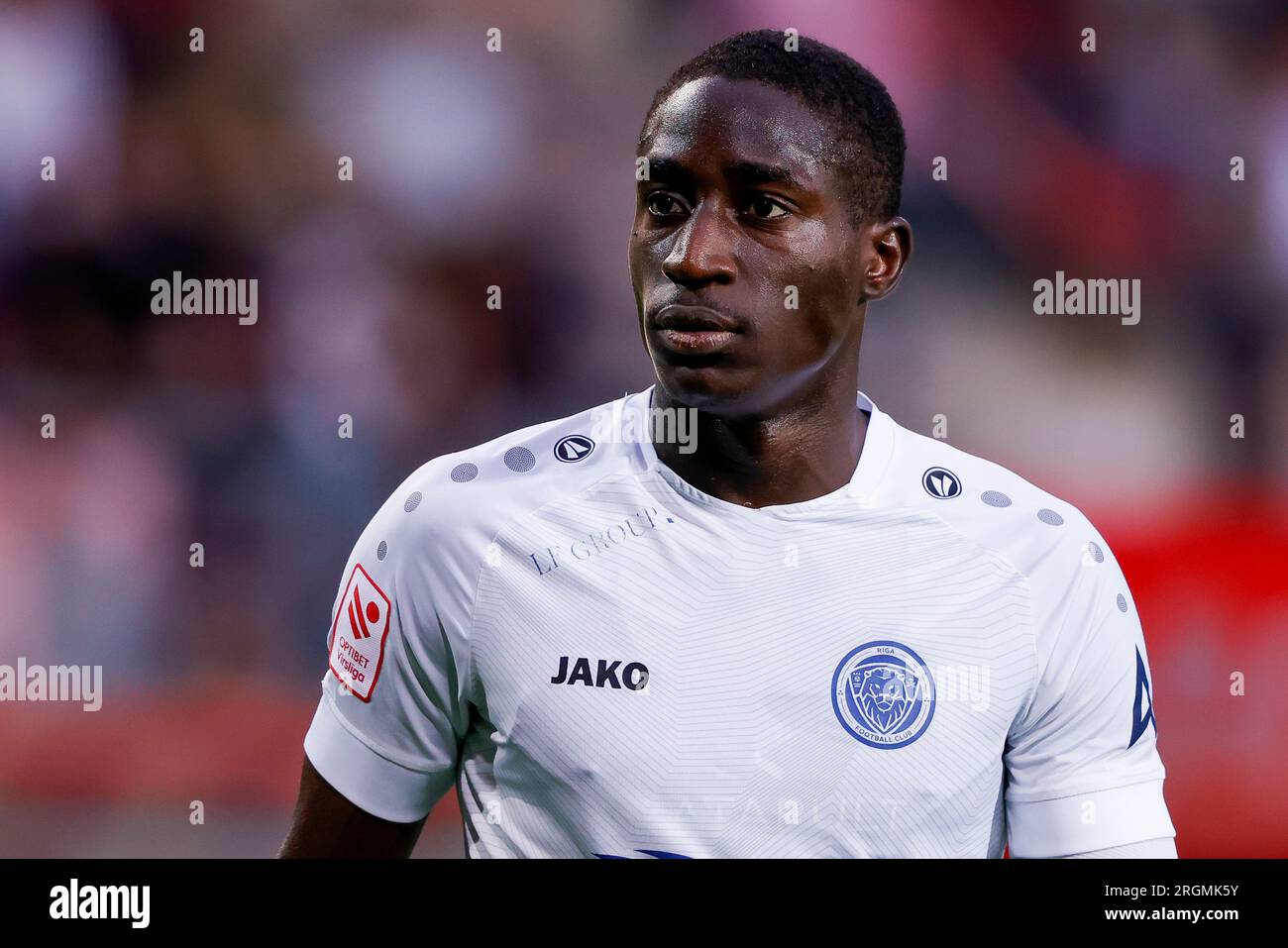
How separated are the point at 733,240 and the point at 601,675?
738 mm

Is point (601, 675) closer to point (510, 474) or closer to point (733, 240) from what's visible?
point (510, 474)

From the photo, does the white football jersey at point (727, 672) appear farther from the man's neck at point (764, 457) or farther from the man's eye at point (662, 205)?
the man's eye at point (662, 205)

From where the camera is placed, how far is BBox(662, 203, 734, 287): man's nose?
214 centimetres

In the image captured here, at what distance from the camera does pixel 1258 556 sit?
4523mm

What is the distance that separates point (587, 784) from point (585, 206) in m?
2.87

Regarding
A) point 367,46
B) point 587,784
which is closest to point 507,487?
point 587,784

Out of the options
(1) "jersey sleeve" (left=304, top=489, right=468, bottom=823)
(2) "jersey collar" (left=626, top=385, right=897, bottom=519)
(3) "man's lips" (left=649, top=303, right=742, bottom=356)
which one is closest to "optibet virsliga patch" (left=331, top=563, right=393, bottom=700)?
(1) "jersey sleeve" (left=304, top=489, right=468, bottom=823)

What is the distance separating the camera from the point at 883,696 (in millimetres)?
2195

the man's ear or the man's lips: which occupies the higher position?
the man's ear

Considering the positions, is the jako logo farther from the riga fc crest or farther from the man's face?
the man's face

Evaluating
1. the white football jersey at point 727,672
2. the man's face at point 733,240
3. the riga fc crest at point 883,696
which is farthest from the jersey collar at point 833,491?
the riga fc crest at point 883,696

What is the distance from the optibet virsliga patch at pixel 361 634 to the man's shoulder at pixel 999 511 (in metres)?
0.92

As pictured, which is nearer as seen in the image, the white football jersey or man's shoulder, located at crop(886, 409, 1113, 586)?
the white football jersey

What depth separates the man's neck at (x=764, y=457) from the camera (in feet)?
7.61
